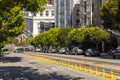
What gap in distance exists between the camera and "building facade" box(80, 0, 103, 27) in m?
102

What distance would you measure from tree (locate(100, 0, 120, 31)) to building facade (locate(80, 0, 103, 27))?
34.0 metres

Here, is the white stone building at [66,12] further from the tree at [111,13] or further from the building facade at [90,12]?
the tree at [111,13]

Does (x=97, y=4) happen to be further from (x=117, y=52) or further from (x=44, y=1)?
(x=44, y=1)

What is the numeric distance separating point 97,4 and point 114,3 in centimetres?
4271

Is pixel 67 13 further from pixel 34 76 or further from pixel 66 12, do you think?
pixel 34 76

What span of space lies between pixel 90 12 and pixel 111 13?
151 ft

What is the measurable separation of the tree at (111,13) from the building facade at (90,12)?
3399 cm

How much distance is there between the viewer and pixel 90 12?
348 ft

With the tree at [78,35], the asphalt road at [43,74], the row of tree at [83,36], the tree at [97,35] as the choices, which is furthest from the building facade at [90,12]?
the asphalt road at [43,74]

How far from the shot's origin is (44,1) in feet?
72.2

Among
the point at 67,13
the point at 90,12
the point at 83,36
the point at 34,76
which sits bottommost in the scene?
the point at 83,36

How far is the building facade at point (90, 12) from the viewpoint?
335 feet

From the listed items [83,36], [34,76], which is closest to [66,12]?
[83,36]

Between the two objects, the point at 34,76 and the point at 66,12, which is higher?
the point at 66,12
